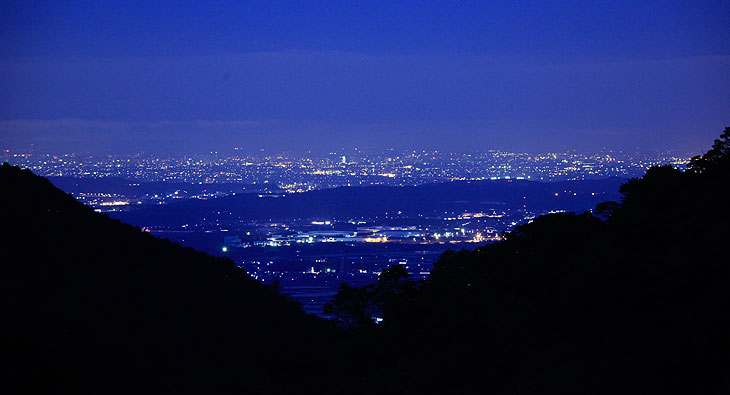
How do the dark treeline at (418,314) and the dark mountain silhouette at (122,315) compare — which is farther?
the dark mountain silhouette at (122,315)

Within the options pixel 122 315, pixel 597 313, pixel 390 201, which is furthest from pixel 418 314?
pixel 390 201

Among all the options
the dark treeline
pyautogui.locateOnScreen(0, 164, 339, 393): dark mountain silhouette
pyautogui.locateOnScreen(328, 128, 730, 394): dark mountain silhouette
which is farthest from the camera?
pyautogui.locateOnScreen(0, 164, 339, 393): dark mountain silhouette

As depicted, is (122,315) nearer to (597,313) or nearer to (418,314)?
(418,314)

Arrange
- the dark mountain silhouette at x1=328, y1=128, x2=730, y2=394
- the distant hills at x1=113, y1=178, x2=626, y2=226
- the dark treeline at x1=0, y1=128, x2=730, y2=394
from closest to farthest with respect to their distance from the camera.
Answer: the dark mountain silhouette at x1=328, y1=128, x2=730, y2=394, the dark treeline at x1=0, y1=128, x2=730, y2=394, the distant hills at x1=113, y1=178, x2=626, y2=226

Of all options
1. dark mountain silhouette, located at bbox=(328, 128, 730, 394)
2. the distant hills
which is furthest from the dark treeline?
the distant hills

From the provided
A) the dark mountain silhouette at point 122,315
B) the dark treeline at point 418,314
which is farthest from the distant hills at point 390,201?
the dark treeline at point 418,314

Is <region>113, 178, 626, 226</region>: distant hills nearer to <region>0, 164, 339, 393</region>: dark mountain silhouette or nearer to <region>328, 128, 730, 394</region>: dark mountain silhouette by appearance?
<region>0, 164, 339, 393</region>: dark mountain silhouette

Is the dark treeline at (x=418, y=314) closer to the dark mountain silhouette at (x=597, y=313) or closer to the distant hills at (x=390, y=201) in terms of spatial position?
the dark mountain silhouette at (x=597, y=313)

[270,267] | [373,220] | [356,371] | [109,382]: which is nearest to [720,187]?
[356,371]
